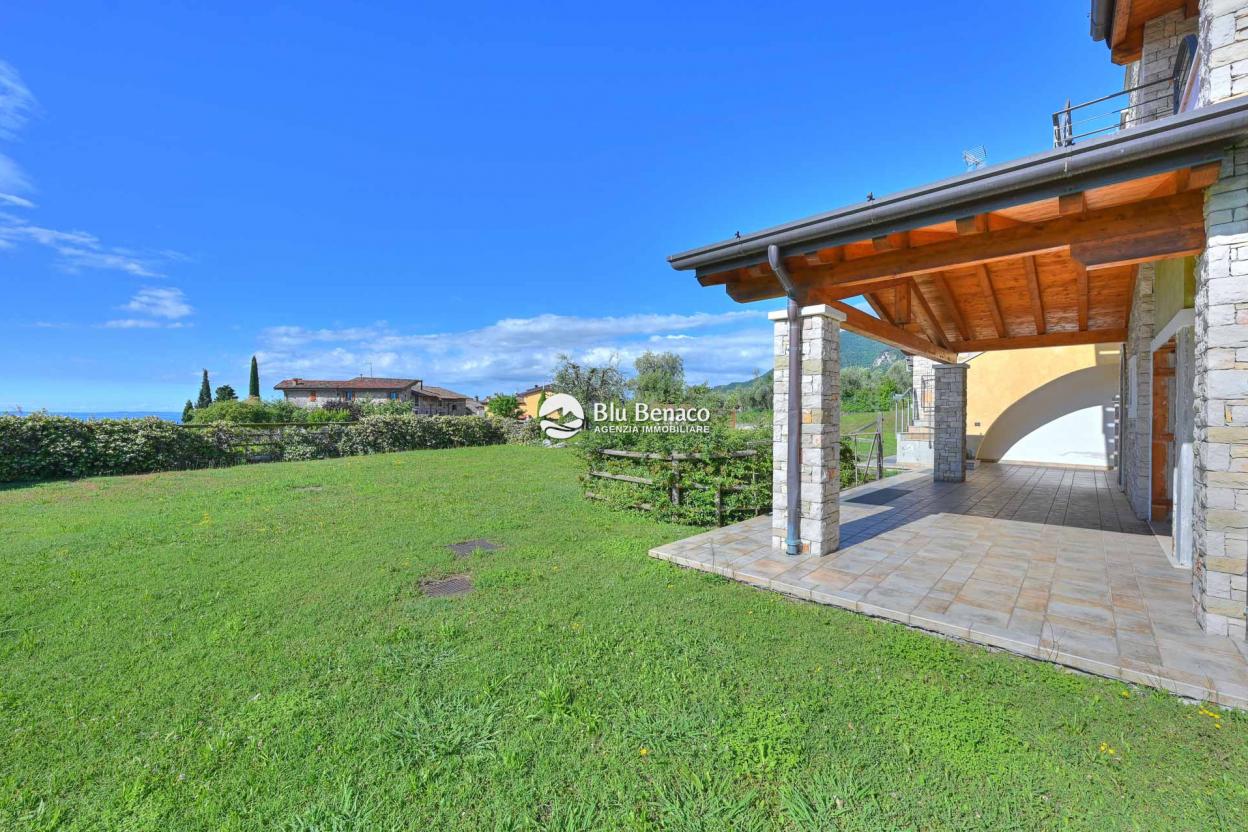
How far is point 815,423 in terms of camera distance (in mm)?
4859

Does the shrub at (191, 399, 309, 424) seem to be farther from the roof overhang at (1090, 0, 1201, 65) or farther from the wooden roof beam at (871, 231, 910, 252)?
the roof overhang at (1090, 0, 1201, 65)

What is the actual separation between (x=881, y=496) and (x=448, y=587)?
746 cm

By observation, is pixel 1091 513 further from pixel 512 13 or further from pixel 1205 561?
pixel 512 13

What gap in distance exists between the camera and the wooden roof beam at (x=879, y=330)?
530cm

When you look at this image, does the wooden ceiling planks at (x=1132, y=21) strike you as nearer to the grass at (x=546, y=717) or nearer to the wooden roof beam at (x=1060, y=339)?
the wooden roof beam at (x=1060, y=339)

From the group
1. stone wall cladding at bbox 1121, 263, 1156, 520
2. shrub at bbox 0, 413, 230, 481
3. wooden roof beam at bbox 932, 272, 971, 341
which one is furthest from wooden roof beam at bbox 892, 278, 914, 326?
shrub at bbox 0, 413, 230, 481

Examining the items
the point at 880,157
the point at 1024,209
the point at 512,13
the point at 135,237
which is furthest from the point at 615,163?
the point at 135,237

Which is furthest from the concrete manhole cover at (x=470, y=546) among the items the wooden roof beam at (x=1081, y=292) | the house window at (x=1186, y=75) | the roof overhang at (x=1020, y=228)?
the house window at (x=1186, y=75)

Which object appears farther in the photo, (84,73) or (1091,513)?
(84,73)

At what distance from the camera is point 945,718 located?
2.44 m

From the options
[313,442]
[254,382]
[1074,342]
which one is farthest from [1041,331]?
[254,382]

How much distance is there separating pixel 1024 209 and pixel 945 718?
3504 millimetres

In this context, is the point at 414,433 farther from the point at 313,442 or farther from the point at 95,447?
the point at 95,447

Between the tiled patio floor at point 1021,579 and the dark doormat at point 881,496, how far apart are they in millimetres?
266
